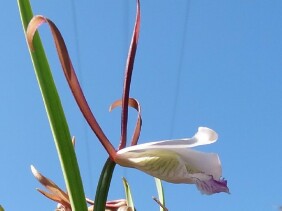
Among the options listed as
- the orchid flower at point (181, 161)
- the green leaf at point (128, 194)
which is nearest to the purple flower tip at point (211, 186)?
the orchid flower at point (181, 161)

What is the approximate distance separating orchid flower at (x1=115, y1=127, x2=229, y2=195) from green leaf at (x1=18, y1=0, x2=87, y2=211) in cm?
5

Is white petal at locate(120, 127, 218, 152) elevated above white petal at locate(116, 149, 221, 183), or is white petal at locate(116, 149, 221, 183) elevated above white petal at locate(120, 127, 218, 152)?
white petal at locate(120, 127, 218, 152)

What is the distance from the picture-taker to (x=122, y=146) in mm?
439

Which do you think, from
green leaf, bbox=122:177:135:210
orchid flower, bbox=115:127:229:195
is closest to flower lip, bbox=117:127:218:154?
orchid flower, bbox=115:127:229:195

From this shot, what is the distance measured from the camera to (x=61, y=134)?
1.21 feet

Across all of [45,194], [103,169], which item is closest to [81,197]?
[103,169]

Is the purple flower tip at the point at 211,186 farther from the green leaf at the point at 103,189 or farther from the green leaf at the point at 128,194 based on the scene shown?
the green leaf at the point at 128,194

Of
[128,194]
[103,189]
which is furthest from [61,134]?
[128,194]

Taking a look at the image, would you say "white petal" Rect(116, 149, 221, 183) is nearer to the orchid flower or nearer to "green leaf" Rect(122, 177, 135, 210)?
the orchid flower

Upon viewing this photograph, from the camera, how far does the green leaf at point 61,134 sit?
1.20 ft

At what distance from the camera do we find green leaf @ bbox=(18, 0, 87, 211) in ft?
1.20

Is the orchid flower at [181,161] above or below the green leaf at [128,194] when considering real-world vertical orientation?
above

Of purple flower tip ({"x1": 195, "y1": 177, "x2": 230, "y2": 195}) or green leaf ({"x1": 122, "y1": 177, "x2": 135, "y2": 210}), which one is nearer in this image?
purple flower tip ({"x1": 195, "y1": 177, "x2": 230, "y2": 195})

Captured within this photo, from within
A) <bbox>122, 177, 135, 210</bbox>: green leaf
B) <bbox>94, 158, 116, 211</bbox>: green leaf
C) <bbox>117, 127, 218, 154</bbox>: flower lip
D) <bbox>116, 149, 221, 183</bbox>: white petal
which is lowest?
<bbox>122, 177, 135, 210</bbox>: green leaf
